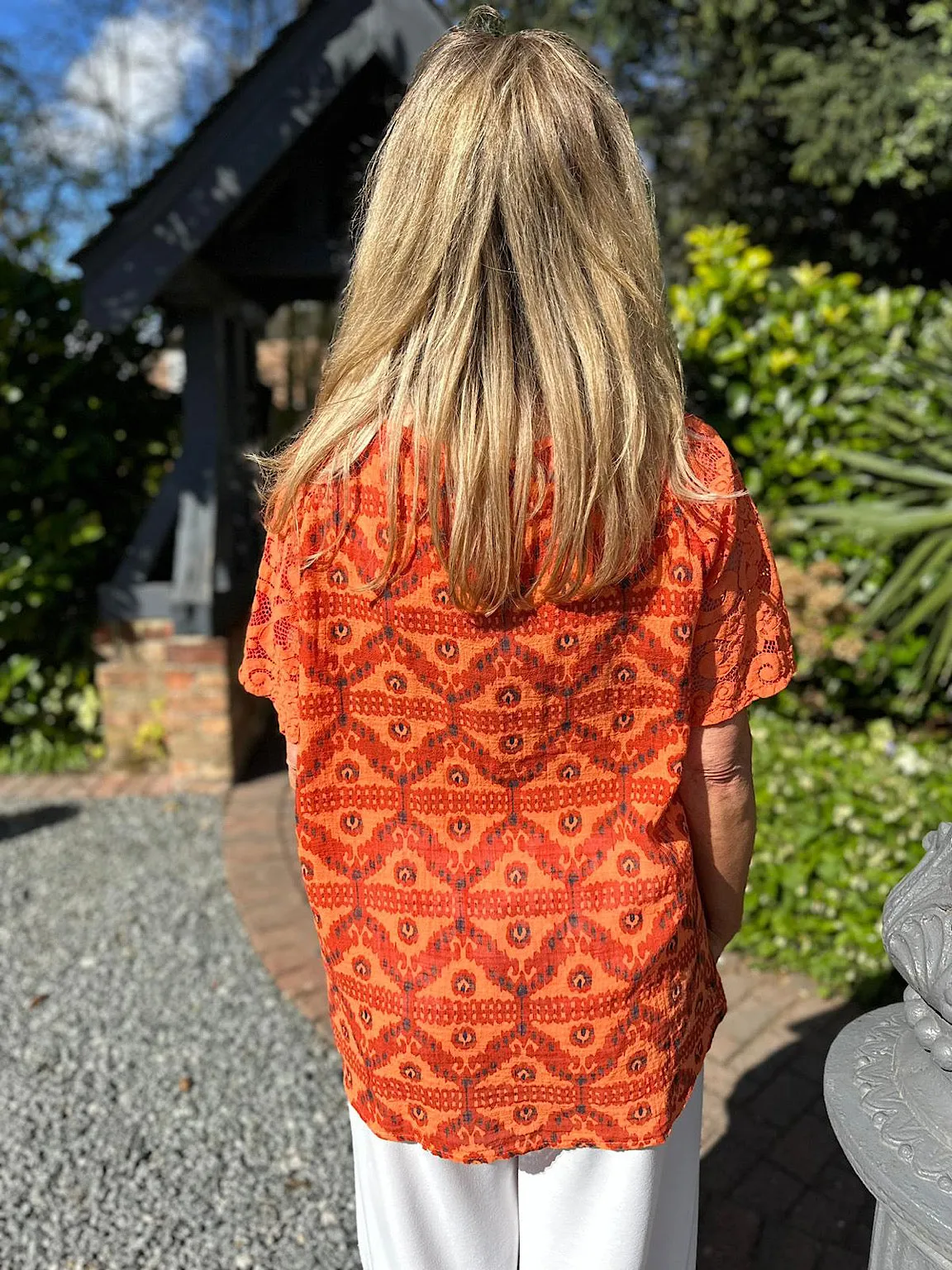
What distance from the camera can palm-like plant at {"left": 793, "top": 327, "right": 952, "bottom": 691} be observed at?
3762 millimetres

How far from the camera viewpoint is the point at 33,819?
13.8 ft

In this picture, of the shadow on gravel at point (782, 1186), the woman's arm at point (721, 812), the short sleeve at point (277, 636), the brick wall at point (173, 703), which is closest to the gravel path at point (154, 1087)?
the brick wall at point (173, 703)

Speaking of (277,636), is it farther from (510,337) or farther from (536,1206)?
(536,1206)

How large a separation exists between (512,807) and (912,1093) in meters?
0.55

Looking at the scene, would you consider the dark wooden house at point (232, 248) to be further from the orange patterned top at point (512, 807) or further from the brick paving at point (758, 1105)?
the orange patterned top at point (512, 807)

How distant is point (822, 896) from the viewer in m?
3.04

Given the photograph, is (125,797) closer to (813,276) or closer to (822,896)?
(822,896)

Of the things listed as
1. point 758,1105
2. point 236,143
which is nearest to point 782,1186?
point 758,1105

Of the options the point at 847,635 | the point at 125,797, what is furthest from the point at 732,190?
the point at 125,797

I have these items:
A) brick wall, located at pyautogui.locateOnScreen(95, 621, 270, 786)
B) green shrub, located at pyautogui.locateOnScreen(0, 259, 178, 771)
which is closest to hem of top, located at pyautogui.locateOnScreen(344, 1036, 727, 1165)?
brick wall, located at pyautogui.locateOnScreen(95, 621, 270, 786)

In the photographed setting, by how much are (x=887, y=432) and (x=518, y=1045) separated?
3772mm

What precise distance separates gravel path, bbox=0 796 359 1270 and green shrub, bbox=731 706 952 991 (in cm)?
145

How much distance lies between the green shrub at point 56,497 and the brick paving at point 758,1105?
1.57 meters

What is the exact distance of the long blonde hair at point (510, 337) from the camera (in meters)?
1.04
